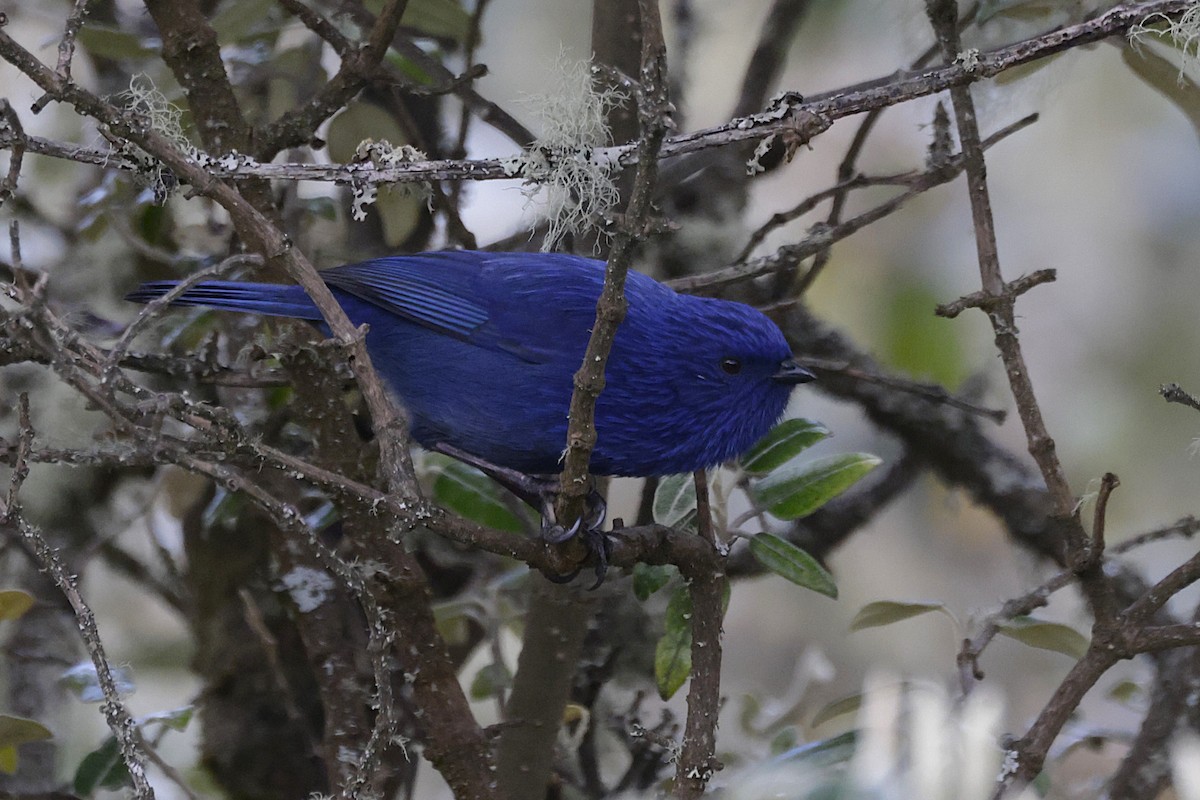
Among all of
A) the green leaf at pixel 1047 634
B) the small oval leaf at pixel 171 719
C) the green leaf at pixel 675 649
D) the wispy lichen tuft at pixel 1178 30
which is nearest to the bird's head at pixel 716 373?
the green leaf at pixel 675 649

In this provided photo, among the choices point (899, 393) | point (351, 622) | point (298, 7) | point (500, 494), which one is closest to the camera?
point (298, 7)

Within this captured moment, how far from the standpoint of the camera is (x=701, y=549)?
2438 millimetres

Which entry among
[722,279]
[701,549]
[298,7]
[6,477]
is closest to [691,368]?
[722,279]

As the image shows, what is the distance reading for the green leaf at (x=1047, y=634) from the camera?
8.30 ft

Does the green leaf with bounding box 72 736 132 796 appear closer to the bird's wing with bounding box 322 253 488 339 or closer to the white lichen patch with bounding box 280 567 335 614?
the white lichen patch with bounding box 280 567 335 614

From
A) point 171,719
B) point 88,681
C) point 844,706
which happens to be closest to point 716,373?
point 844,706

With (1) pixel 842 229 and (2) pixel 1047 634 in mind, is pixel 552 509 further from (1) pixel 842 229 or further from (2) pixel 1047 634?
(2) pixel 1047 634

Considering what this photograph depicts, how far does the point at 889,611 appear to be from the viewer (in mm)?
2652

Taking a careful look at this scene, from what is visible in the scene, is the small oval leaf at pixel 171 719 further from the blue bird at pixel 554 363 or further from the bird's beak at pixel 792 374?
the bird's beak at pixel 792 374

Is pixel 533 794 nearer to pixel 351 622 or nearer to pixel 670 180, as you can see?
pixel 351 622

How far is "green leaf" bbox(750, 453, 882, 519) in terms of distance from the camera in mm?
2584

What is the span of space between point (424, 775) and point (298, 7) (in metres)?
3.39

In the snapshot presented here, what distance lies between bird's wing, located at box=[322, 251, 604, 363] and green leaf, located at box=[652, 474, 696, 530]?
436 millimetres

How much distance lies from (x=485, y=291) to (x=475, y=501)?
54 cm
